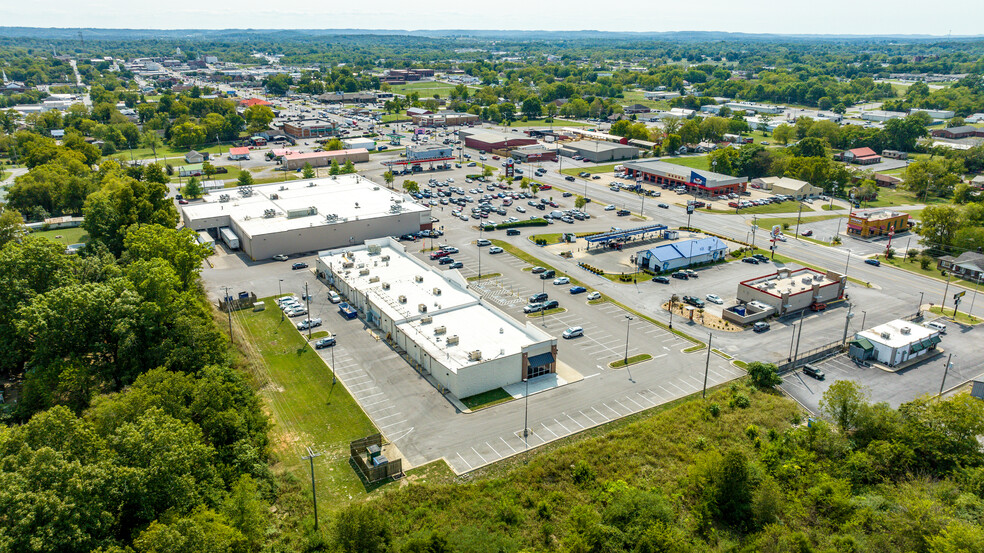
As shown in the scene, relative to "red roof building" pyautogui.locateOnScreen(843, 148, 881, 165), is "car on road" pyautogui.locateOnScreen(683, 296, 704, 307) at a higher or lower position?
lower

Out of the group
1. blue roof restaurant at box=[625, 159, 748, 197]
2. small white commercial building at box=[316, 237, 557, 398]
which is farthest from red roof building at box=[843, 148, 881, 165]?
small white commercial building at box=[316, 237, 557, 398]

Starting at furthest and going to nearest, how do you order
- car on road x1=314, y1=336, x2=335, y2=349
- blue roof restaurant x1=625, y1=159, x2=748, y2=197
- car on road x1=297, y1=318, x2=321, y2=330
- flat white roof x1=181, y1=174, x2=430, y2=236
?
blue roof restaurant x1=625, y1=159, x2=748, y2=197 → flat white roof x1=181, y1=174, x2=430, y2=236 → car on road x1=297, y1=318, x2=321, y2=330 → car on road x1=314, y1=336, x2=335, y2=349

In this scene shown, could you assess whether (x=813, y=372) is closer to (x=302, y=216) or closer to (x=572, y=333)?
(x=572, y=333)

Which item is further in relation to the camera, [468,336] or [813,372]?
[468,336]

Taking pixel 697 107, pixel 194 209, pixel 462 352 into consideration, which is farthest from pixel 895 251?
pixel 697 107

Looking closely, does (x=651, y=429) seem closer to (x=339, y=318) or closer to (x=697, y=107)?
(x=339, y=318)

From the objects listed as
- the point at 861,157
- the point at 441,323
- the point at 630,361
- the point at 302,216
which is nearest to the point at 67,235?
the point at 302,216

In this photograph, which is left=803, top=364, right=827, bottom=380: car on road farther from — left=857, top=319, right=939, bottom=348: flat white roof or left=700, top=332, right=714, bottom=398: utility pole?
left=700, top=332, right=714, bottom=398: utility pole

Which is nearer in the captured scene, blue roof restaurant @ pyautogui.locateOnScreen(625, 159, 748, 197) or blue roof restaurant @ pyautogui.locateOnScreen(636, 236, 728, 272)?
blue roof restaurant @ pyautogui.locateOnScreen(636, 236, 728, 272)
